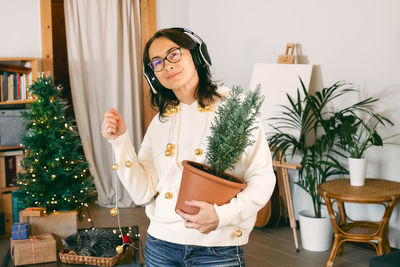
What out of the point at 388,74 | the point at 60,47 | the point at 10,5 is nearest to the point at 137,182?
the point at 388,74

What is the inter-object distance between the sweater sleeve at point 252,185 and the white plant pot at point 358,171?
2.34 metres

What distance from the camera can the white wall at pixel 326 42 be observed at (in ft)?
12.0

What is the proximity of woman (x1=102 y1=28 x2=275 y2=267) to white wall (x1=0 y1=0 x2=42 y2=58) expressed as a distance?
11.6 ft

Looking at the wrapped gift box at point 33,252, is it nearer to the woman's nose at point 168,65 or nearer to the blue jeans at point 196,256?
the blue jeans at point 196,256

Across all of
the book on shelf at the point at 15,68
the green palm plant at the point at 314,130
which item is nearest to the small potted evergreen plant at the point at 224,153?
the green palm plant at the point at 314,130

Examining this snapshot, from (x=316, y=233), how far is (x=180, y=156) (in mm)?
2710

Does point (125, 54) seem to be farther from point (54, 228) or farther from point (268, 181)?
point (268, 181)

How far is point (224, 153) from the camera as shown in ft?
3.69

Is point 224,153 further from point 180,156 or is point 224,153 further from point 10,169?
point 10,169

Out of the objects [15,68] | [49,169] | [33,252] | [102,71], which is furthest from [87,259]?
[102,71]

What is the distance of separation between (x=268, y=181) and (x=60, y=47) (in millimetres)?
5786

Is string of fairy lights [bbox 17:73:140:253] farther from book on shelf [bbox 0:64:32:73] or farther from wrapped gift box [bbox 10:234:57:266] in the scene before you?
book on shelf [bbox 0:64:32:73]

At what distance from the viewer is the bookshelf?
4285 mm

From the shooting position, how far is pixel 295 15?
4.32 m
